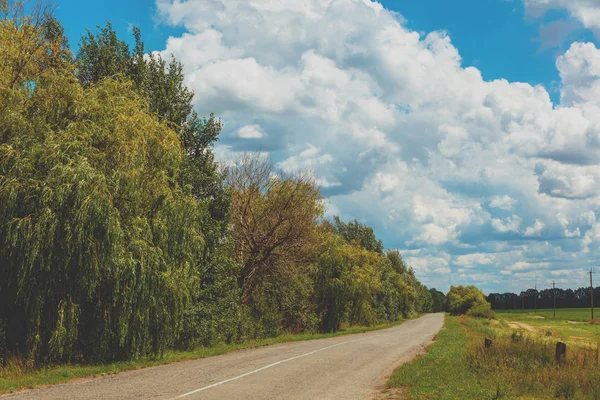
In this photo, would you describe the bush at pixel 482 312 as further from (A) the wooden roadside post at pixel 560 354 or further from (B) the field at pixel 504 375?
(A) the wooden roadside post at pixel 560 354

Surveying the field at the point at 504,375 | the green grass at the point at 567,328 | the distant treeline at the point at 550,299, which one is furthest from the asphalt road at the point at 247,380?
the distant treeline at the point at 550,299

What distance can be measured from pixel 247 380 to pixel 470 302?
4391 inches

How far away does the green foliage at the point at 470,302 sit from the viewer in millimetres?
100312

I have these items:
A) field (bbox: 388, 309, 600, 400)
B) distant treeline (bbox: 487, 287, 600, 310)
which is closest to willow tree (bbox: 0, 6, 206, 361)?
field (bbox: 388, 309, 600, 400)

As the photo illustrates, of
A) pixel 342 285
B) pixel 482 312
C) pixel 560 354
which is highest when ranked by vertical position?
pixel 342 285

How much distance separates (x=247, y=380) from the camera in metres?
14.2

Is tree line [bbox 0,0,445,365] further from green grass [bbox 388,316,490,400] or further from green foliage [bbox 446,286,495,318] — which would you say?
green foliage [bbox 446,286,495,318]

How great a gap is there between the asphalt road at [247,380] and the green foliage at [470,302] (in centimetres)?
8676

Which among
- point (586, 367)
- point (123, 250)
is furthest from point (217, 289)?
point (586, 367)

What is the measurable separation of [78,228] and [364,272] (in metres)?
40.9

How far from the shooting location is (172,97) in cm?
2803

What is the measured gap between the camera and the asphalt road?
11.9m

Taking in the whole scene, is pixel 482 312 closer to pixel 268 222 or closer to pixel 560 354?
pixel 268 222

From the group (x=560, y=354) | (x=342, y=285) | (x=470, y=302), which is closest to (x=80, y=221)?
(x=560, y=354)
